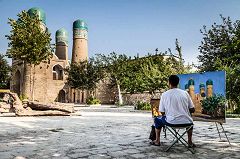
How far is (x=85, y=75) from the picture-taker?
146ft

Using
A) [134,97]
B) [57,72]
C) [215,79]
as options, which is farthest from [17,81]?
[215,79]

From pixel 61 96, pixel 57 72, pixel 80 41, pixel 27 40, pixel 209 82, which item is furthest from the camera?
pixel 57 72

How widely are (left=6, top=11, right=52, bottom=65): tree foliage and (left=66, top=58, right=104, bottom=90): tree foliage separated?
19456 mm

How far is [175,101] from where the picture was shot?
16.7 ft

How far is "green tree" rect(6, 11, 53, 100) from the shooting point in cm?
2394

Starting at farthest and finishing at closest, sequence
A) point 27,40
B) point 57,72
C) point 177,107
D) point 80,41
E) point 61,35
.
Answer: point 61,35 → point 57,72 → point 80,41 → point 27,40 → point 177,107

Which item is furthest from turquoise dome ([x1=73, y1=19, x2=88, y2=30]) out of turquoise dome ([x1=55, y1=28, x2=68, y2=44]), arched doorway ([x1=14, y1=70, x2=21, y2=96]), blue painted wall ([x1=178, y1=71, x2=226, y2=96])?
blue painted wall ([x1=178, y1=71, x2=226, y2=96])

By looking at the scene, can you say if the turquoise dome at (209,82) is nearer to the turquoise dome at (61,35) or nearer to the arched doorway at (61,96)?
the arched doorway at (61,96)

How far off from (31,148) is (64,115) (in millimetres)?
10215

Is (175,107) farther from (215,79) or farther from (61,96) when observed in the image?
(61,96)

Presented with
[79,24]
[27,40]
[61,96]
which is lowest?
[61,96]

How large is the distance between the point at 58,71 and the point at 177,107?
55.7 metres

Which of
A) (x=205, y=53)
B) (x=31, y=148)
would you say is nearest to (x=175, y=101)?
(x=31, y=148)

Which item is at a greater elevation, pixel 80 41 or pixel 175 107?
pixel 80 41
